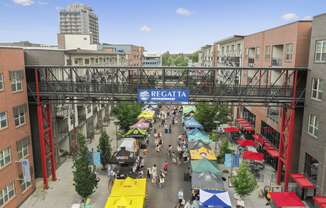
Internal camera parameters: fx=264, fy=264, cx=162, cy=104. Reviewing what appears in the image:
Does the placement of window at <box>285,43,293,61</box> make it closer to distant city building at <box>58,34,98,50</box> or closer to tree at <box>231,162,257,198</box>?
tree at <box>231,162,257,198</box>

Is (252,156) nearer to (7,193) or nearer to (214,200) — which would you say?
(214,200)

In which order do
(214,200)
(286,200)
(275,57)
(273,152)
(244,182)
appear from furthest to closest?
(275,57), (273,152), (244,182), (286,200), (214,200)

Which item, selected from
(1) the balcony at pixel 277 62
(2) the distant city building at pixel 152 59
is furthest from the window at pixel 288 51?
(2) the distant city building at pixel 152 59

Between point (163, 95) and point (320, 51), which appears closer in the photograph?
point (320, 51)

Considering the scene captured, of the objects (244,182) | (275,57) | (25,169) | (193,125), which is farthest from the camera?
(193,125)

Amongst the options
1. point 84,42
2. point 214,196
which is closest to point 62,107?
point 214,196

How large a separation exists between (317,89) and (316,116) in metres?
1.96

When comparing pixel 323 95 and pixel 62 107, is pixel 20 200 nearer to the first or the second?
pixel 62 107

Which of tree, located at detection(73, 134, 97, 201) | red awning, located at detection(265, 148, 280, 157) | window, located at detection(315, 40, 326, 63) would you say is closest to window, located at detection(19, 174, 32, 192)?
tree, located at detection(73, 134, 97, 201)

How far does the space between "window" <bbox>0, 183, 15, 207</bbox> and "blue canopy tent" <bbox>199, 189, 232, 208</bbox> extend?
507 inches

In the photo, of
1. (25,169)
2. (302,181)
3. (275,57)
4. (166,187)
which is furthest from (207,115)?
(25,169)

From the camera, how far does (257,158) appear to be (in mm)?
23922

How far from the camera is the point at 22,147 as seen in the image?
66.6 ft

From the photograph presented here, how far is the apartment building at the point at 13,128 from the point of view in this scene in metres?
17.7
